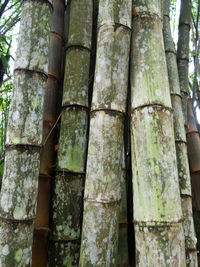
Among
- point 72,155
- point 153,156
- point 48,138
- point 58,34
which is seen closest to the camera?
point 153,156

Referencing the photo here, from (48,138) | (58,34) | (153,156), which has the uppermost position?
(58,34)

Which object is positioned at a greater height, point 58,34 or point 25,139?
point 58,34

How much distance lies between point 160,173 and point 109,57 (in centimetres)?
53

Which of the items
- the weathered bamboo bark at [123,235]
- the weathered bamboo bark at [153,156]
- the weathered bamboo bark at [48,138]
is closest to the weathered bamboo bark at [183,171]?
the weathered bamboo bark at [123,235]

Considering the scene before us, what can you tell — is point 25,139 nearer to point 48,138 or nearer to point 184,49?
point 48,138

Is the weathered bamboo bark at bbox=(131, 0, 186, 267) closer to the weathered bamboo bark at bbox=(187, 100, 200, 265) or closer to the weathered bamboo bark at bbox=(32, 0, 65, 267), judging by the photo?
the weathered bamboo bark at bbox=(32, 0, 65, 267)

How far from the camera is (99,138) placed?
107 centimetres

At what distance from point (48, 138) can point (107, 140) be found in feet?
1.71

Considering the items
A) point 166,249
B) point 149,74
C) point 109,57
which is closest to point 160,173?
point 166,249

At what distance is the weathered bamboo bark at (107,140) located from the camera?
1002mm

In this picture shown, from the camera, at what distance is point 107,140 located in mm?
1061

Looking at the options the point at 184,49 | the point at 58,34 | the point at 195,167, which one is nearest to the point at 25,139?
the point at 58,34

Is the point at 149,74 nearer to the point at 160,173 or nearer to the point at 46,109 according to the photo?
the point at 160,173

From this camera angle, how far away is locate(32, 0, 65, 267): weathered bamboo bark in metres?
1.28
